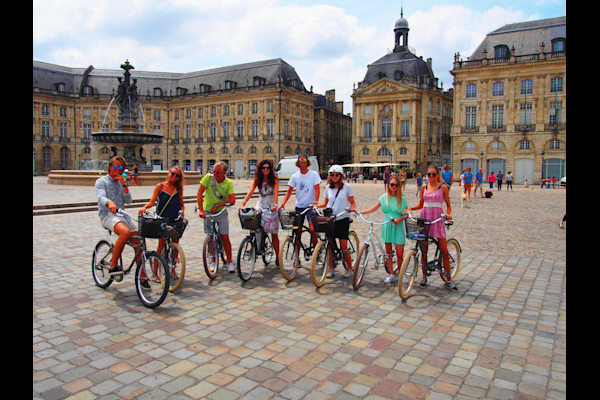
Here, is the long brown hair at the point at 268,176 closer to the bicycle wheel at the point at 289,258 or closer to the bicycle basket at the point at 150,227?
the bicycle wheel at the point at 289,258

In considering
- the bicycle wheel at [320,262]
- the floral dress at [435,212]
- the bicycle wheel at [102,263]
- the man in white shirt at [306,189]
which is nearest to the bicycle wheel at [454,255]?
the floral dress at [435,212]

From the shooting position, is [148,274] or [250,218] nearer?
[148,274]

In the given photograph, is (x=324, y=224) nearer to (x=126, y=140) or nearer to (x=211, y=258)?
(x=211, y=258)

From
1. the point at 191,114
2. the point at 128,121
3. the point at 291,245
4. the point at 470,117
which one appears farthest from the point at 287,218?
the point at 191,114

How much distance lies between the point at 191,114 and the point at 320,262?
216ft

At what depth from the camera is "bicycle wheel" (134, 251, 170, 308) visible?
5488 millimetres

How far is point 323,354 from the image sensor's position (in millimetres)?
4207

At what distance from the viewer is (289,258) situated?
7.02 meters

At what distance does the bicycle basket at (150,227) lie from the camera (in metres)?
5.65

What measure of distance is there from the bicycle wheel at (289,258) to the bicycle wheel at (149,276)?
Answer: 1.81 meters

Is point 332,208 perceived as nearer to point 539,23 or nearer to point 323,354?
point 323,354

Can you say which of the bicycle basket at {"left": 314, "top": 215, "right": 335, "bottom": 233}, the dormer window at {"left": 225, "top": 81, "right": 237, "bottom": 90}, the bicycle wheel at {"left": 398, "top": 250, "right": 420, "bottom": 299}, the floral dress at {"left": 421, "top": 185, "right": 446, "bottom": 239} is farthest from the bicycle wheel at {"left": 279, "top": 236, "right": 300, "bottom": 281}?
the dormer window at {"left": 225, "top": 81, "right": 237, "bottom": 90}
